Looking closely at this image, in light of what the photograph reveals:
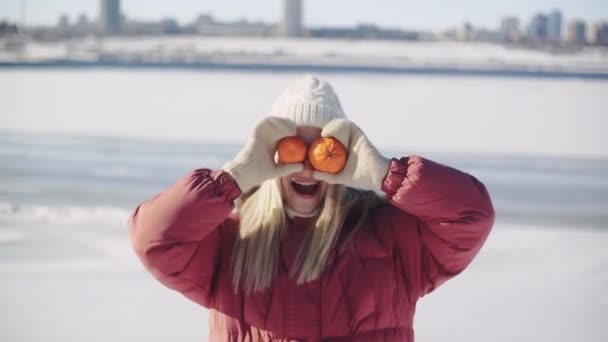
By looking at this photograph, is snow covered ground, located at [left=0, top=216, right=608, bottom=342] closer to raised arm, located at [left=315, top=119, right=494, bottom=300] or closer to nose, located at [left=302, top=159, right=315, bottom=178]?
raised arm, located at [left=315, top=119, right=494, bottom=300]

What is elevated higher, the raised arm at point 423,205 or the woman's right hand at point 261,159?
the woman's right hand at point 261,159

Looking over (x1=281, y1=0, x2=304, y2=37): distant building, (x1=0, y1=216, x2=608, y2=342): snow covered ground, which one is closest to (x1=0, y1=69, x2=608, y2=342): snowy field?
(x1=0, y1=216, x2=608, y2=342): snow covered ground

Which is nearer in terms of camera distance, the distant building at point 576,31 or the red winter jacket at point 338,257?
the red winter jacket at point 338,257

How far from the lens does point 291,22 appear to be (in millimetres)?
20594

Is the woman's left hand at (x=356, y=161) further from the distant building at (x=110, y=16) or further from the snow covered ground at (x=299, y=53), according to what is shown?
the distant building at (x=110, y=16)

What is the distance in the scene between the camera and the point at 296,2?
2167 centimetres

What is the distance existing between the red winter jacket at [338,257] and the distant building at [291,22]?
1934 centimetres

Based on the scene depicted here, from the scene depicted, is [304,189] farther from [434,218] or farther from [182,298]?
[182,298]

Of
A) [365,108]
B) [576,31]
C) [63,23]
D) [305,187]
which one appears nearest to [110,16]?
[63,23]

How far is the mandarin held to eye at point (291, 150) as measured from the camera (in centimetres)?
156

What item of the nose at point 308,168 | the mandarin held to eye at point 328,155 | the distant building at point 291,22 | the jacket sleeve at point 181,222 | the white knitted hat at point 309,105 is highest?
the distant building at point 291,22

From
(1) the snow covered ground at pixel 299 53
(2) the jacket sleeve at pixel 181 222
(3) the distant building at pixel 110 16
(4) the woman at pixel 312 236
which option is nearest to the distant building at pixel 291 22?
(1) the snow covered ground at pixel 299 53

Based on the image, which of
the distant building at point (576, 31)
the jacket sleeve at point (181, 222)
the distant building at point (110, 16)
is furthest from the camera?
the distant building at point (110, 16)

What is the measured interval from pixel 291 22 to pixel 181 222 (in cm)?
1960
